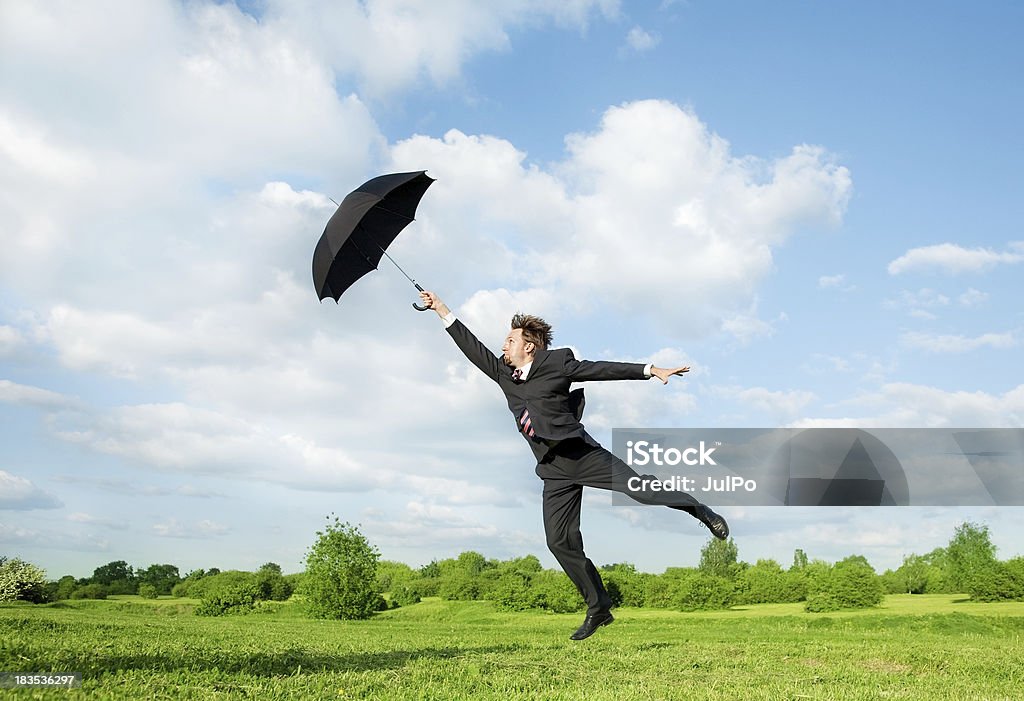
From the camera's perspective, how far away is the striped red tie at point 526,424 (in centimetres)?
795

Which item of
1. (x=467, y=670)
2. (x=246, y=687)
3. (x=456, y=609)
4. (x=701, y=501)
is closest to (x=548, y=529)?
(x=701, y=501)

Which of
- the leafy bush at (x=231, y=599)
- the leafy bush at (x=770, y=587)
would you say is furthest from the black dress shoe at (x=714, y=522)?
the leafy bush at (x=231, y=599)

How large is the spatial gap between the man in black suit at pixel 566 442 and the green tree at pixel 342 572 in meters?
38.3

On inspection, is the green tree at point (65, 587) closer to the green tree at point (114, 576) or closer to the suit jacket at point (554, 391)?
the green tree at point (114, 576)

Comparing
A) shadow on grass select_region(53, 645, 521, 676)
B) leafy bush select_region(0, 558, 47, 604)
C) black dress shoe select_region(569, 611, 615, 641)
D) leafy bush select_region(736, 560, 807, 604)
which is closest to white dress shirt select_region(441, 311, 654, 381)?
black dress shoe select_region(569, 611, 615, 641)

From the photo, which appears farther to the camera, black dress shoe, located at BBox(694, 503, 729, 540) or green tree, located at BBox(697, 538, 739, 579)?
green tree, located at BBox(697, 538, 739, 579)

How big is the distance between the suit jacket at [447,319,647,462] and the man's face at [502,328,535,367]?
142 millimetres

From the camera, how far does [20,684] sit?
7.52 metres

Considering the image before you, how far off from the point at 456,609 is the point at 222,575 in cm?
1579

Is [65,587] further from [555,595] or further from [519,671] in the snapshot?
[519,671]

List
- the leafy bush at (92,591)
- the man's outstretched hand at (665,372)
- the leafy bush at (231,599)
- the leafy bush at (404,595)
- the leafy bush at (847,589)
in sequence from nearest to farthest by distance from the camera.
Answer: the man's outstretched hand at (665,372)
the leafy bush at (847,589)
the leafy bush at (231,599)
the leafy bush at (92,591)
the leafy bush at (404,595)

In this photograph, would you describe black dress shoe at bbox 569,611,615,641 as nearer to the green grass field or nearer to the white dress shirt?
the green grass field

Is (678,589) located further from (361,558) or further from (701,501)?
(701,501)

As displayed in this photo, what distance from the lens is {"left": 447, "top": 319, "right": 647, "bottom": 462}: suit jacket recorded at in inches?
310
